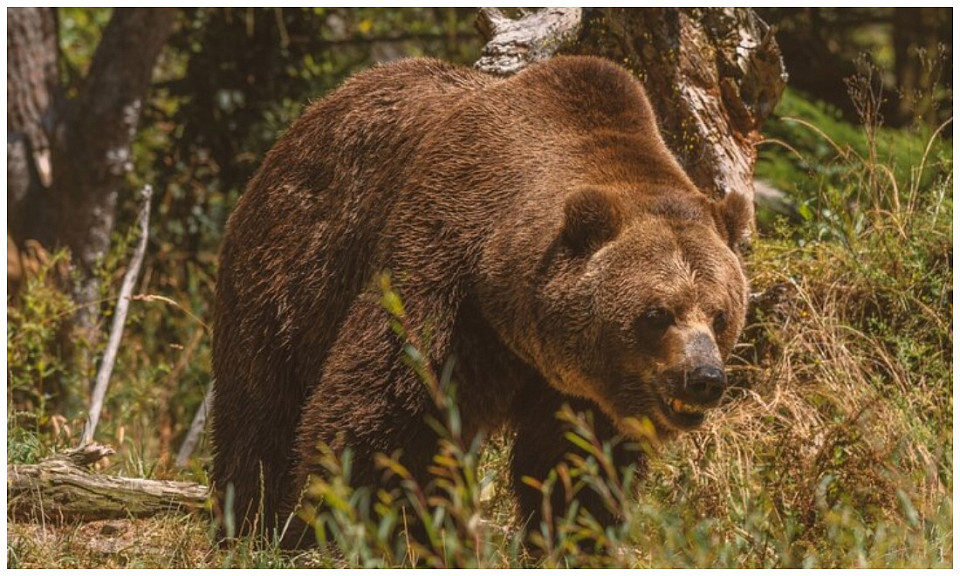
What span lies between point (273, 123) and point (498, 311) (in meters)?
6.33

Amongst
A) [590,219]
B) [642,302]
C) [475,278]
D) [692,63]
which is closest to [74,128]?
[692,63]

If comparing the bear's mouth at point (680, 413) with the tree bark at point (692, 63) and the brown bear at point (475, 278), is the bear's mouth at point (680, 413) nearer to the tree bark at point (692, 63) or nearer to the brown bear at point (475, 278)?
the brown bear at point (475, 278)

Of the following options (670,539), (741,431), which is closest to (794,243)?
(741,431)

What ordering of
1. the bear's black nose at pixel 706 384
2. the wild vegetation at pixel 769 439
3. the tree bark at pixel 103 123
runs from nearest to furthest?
the wild vegetation at pixel 769 439, the bear's black nose at pixel 706 384, the tree bark at pixel 103 123

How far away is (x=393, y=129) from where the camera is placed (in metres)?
6.25

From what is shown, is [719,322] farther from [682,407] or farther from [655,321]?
[682,407]

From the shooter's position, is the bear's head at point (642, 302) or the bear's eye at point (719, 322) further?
the bear's eye at point (719, 322)

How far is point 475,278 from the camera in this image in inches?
216

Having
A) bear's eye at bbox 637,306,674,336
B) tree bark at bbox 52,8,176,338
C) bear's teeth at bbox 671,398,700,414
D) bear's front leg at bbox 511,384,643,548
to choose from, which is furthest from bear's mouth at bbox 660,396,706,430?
tree bark at bbox 52,8,176,338

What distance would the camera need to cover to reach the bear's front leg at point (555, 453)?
567 centimetres

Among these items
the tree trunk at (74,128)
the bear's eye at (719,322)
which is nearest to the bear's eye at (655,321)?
the bear's eye at (719,322)

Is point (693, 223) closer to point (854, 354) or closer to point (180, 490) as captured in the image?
point (854, 354)

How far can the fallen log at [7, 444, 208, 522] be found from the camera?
19.9 ft

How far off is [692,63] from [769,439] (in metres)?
2.08
